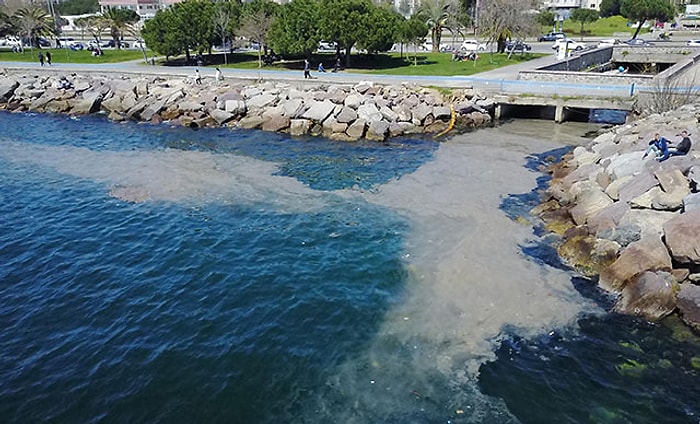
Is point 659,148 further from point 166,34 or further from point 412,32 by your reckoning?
point 166,34

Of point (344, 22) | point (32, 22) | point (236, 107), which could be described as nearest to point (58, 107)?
point (236, 107)

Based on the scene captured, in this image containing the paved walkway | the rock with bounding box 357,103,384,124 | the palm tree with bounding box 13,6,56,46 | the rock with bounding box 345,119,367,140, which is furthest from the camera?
the palm tree with bounding box 13,6,56,46

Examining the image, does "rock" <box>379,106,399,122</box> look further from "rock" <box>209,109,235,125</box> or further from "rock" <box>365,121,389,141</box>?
"rock" <box>209,109,235,125</box>

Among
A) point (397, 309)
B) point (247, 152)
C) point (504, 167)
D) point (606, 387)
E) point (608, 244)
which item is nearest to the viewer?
point (606, 387)

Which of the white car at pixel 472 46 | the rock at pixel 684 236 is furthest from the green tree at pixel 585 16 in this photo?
the rock at pixel 684 236

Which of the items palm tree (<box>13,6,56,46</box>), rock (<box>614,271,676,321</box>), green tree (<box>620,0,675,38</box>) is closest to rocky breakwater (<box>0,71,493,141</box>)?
rock (<box>614,271,676,321</box>)

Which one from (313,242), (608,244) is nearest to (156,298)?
(313,242)

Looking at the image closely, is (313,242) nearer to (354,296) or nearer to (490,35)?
(354,296)
